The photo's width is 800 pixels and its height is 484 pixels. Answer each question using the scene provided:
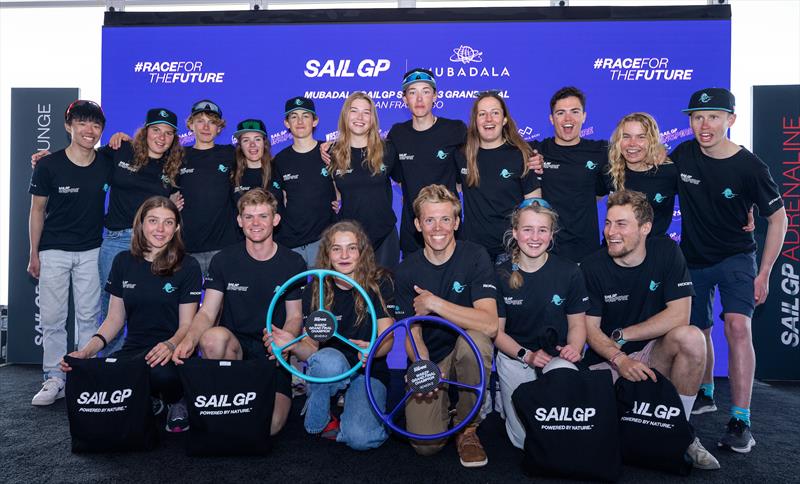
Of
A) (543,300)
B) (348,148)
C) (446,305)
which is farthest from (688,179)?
(348,148)

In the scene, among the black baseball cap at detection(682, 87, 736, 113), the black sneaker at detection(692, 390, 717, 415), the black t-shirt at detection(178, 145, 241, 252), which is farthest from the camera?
the black t-shirt at detection(178, 145, 241, 252)

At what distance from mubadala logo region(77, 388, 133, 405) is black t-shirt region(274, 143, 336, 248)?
1.65m

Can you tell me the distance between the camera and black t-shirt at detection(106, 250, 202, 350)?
368 centimetres

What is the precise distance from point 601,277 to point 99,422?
10.3ft

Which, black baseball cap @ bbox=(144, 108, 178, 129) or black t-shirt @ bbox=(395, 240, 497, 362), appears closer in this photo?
black t-shirt @ bbox=(395, 240, 497, 362)

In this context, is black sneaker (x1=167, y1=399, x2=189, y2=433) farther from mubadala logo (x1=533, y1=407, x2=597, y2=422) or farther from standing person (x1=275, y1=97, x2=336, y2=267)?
mubadala logo (x1=533, y1=407, x2=597, y2=422)

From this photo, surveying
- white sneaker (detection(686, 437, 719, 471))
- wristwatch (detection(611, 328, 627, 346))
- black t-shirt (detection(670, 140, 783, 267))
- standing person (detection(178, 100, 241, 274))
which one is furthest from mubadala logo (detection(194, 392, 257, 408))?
black t-shirt (detection(670, 140, 783, 267))

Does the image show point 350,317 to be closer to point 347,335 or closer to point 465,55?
point 347,335

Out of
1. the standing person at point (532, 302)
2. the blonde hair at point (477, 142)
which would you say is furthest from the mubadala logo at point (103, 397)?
the blonde hair at point (477, 142)

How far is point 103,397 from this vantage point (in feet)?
10.3

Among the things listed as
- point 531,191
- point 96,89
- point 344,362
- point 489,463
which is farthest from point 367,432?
point 96,89

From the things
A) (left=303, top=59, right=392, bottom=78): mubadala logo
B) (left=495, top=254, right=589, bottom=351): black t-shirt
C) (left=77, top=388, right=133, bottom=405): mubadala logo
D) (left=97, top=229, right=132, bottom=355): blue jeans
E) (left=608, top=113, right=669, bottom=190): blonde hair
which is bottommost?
(left=77, top=388, right=133, bottom=405): mubadala logo

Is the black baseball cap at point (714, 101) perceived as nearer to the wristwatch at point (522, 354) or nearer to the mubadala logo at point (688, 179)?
the mubadala logo at point (688, 179)

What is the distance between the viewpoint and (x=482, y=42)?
18.4 feet
